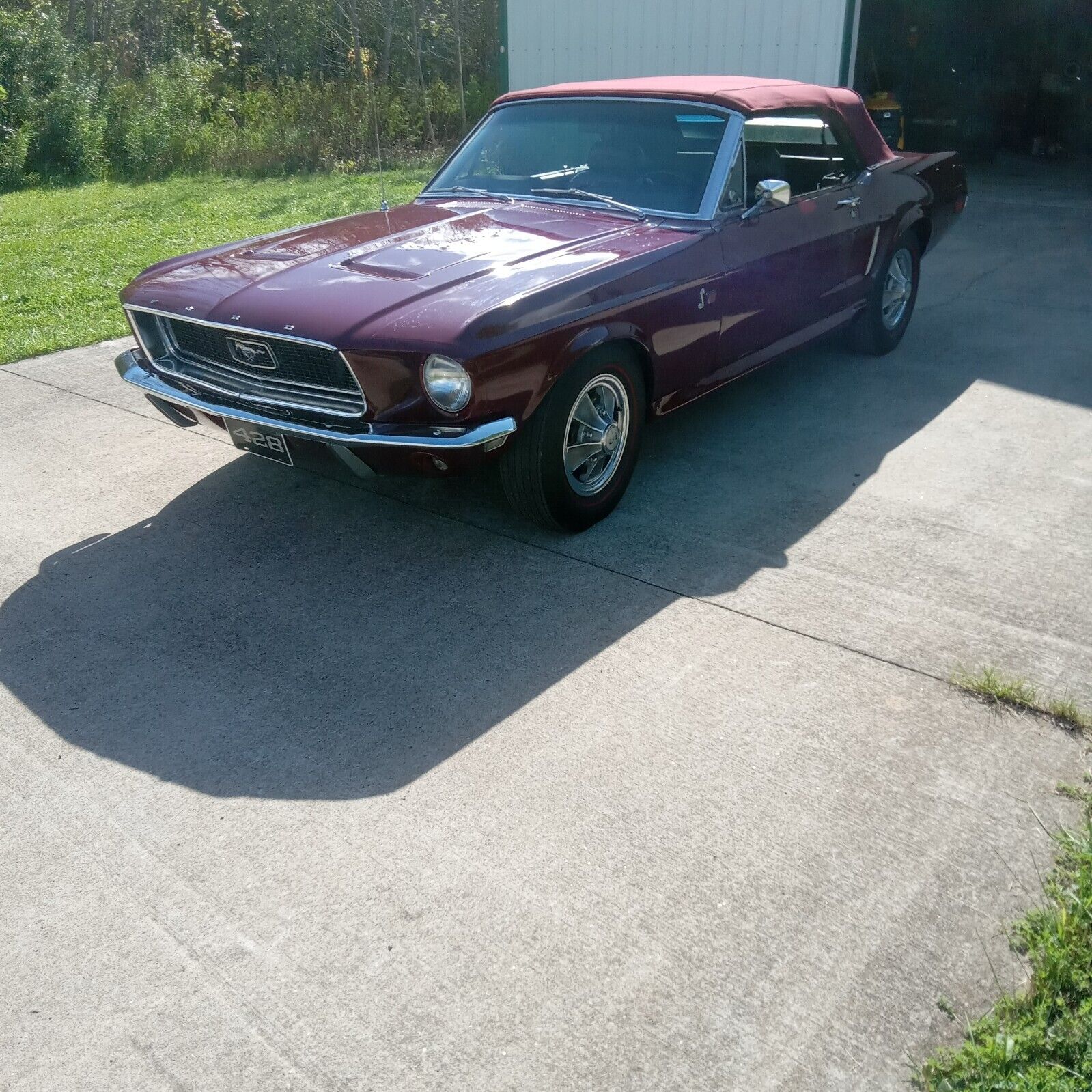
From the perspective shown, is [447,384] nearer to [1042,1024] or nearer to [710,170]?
[710,170]

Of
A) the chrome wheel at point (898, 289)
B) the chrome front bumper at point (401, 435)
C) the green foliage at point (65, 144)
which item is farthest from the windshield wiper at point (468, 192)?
the green foliage at point (65, 144)

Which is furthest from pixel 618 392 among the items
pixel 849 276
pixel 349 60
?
pixel 349 60

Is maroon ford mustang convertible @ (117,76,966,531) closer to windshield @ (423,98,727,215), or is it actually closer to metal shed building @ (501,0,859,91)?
windshield @ (423,98,727,215)

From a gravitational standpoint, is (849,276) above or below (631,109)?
below

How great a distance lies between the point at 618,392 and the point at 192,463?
223cm

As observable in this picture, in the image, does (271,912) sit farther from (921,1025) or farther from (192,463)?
(192,463)

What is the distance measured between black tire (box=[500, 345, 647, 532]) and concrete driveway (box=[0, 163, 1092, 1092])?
0.58 ft

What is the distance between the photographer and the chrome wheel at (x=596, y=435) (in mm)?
4398

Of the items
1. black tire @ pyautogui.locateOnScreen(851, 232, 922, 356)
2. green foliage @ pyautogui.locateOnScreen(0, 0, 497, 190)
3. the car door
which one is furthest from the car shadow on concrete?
green foliage @ pyautogui.locateOnScreen(0, 0, 497, 190)

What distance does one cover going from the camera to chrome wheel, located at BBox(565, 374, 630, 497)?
4398 mm

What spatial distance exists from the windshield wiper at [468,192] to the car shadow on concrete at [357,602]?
138cm

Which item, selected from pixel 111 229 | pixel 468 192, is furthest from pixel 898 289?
pixel 111 229

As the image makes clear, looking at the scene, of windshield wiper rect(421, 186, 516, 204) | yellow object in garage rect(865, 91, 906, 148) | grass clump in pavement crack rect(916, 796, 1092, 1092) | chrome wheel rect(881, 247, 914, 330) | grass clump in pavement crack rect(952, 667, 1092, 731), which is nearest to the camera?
grass clump in pavement crack rect(916, 796, 1092, 1092)

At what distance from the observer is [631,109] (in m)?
5.19
